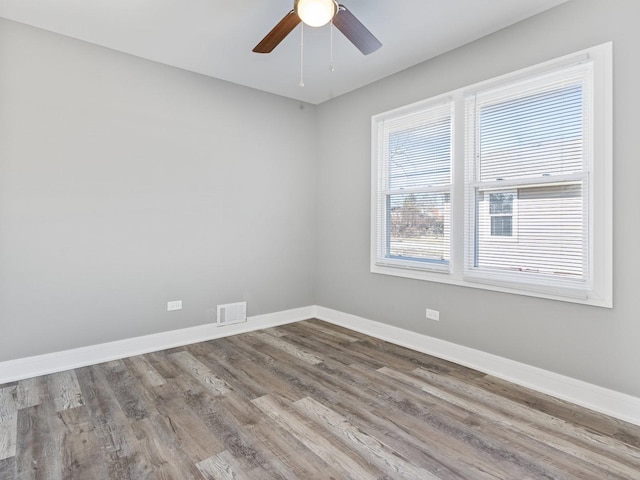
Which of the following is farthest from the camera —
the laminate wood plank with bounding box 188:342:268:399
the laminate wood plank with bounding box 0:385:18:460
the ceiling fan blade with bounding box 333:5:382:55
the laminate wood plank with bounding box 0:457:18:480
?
the laminate wood plank with bounding box 188:342:268:399

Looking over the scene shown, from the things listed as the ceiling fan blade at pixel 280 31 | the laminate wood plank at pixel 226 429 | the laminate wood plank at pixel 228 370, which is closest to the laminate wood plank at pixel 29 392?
the laminate wood plank at pixel 226 429

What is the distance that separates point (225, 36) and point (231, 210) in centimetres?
178

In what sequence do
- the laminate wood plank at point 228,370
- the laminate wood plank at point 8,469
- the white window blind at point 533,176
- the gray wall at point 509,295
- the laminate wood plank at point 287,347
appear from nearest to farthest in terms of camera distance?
the laminate wood plank at point 8,469 → the gray wall at point 509,295 → the white window blind at point 533,176 → the laminate wood plank at point 228,370 → the laminate wood plank at point 287,347

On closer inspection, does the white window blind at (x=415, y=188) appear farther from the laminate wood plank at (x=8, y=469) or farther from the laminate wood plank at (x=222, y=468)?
the laminate wood plank at (x=8, y=469)

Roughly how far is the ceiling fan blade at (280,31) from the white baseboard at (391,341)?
112 inches

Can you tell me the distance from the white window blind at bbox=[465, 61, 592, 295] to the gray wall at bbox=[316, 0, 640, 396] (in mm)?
179

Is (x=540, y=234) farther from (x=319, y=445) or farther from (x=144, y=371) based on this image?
(x=144, y=371)

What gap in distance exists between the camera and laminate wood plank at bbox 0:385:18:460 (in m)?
2.03

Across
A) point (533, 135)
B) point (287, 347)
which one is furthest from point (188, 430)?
point (533, 135)

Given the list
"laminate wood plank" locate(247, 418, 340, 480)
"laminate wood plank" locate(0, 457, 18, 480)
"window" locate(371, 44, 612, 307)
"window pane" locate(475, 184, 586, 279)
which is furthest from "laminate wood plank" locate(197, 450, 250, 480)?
"window pane" locate(475, 184, 586, 279)

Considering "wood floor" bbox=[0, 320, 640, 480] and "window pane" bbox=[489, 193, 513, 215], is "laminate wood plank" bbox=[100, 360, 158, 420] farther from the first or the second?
"window pane" bbox=[489, 193, 513, 215]

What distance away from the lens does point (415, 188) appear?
3.78 meters

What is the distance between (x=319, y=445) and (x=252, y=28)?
124 inches

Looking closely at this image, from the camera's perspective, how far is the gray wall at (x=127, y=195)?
2986 mm
